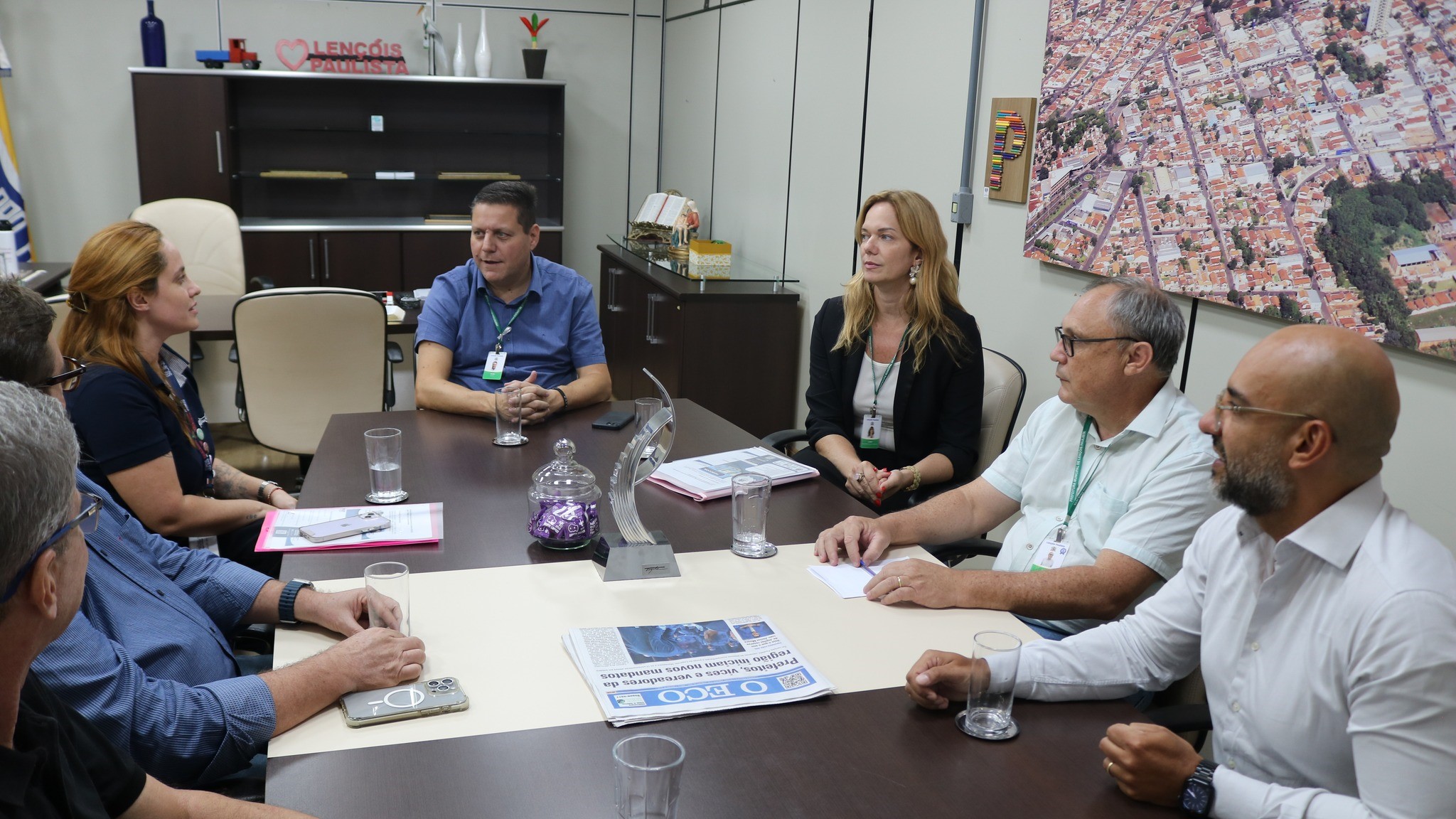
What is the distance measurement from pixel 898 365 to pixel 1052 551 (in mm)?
1130

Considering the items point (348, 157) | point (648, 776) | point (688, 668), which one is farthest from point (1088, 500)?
point (348, 157)

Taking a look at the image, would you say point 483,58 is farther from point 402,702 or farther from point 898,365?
point 402,702

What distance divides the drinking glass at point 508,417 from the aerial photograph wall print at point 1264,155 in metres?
1.72

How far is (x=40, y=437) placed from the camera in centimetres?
100

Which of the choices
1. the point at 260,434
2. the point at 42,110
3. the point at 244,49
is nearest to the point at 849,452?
the point at 260,434

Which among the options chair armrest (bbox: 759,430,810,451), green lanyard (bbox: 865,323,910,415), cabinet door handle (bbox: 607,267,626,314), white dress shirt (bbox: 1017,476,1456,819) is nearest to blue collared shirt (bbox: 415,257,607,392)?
chair armrest (bbox: 759,430,810,451)

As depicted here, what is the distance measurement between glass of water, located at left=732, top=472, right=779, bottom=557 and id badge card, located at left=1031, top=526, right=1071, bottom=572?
558 millimetres

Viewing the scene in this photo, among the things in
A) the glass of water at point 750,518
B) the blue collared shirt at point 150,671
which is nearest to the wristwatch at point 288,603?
the blue collared shirt at point 150,671

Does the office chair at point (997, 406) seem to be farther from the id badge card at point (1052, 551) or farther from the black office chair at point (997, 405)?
the id badge card at point (1052, 551)

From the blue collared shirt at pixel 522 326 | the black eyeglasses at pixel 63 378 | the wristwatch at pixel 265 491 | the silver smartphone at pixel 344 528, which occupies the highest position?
the black eyeglasses at pixel 63 378

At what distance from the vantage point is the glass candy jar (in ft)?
6.62

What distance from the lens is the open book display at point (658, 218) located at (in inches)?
226

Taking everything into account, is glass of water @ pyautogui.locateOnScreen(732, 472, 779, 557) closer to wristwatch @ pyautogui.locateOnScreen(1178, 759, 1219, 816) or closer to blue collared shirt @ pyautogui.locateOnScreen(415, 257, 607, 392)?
wristwatch @ pyautogui.locateOnScreen(1178, 759, 1219, 816)

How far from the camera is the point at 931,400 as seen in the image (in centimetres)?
317
